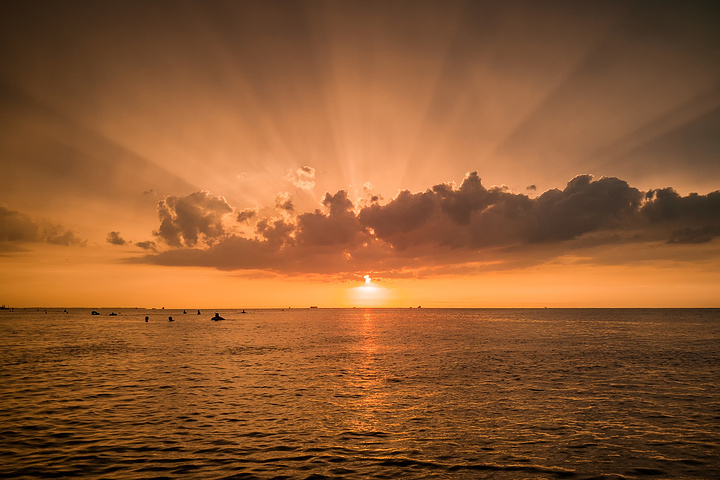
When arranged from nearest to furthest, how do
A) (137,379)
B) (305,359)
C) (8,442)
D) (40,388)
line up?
1. (8,442)
2. (40,388)
3. (137,379)
4. (305,359)

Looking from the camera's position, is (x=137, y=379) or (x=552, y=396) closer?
(x=552, y=396)

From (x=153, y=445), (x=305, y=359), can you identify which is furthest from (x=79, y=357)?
(x=153, y=445)

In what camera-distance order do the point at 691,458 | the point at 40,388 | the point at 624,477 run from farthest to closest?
the point at 40,388, the point at 691,458, the point at 624,477

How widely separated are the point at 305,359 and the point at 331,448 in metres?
42.2

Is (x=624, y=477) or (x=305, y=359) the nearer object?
(x=624, y=477)

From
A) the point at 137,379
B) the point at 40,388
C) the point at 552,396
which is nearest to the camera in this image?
the point at 552,396

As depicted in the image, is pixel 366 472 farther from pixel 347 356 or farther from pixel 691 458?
pixel 347 356

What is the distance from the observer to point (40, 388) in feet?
126

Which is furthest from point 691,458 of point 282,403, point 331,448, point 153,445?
point 153,445

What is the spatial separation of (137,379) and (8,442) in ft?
73.5

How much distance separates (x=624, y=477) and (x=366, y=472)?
1192 cm

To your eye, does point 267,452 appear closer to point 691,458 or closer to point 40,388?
point 691,458

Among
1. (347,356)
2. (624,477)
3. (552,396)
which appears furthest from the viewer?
(347,356)

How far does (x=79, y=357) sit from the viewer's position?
6353 centimetres
